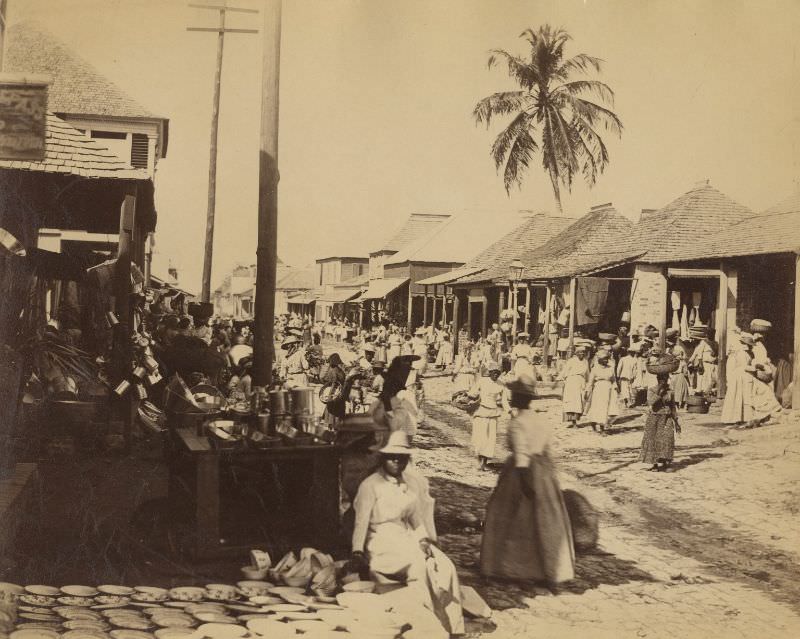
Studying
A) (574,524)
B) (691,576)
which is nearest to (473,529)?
(574,524)

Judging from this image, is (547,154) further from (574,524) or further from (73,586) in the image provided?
(73,586)

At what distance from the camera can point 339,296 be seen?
10156mm

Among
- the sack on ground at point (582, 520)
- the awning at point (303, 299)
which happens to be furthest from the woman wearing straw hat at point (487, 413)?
the awning at point (303, 299)

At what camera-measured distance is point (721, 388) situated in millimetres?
8250

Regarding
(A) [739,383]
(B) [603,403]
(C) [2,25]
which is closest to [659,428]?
(B) [603,403]

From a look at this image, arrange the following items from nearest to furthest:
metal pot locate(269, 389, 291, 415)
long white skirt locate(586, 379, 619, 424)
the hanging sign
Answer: the hanging sign, metal pot locate(269, 389, 291, 415), long white skirt locate(586, 379, 619, 424)

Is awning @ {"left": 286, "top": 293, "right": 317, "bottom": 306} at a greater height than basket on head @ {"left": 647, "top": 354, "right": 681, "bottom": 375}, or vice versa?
awning @ {"left": 286, "top": 293, "right": 317, "bottom": 306}

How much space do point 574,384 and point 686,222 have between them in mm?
1930

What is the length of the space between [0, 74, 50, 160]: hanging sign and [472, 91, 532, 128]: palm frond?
2784mm

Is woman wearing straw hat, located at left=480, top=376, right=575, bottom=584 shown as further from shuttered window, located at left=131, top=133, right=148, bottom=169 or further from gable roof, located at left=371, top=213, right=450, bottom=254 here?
shuttered window, located at left=131, top=133, right=148, bottom=169

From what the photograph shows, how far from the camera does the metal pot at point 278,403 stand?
4938 millimetres

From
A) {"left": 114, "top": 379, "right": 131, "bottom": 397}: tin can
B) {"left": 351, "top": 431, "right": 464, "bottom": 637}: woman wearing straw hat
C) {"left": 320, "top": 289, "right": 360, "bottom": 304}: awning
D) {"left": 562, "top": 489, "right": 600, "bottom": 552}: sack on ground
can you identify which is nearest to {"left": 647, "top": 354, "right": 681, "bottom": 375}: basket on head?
{"left": 562, "top": 489, "right": 600, "bottom": 552}: sack on ground

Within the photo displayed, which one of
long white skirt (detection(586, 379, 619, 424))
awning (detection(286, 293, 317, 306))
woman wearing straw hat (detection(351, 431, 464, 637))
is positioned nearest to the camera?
woman wearing straw hat (detection(351, 431, 464, 637))

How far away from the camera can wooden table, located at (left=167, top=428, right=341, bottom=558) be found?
4.50 m
